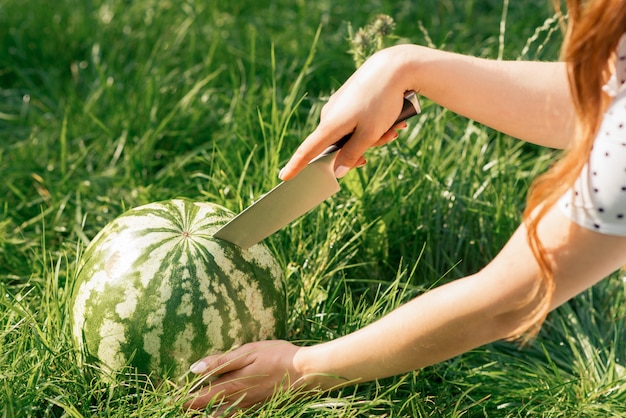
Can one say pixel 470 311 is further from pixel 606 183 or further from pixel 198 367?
pixel 198 367

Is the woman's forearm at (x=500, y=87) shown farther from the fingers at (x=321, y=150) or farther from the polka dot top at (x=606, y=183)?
the polka dot top at (x=606, y=183)

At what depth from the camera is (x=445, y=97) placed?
6.93ft

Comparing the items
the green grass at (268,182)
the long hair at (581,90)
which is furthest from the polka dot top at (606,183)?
the green grass at (268,182)

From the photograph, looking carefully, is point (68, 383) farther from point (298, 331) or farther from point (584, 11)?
point (584, 11)

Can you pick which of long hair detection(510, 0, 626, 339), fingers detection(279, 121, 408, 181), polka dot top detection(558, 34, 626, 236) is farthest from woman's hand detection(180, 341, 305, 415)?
polka dot top detection(558, 34, 626, 236)

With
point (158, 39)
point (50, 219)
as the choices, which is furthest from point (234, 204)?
point (158, 39)

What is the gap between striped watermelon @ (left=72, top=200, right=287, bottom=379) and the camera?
6.20 feet

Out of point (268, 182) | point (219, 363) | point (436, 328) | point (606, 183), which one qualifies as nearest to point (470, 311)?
point (436, 328)

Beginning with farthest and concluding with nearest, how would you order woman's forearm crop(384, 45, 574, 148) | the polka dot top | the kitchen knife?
woman's forearm crop(384, 45, 574, 148) < the kitchen knife < the polka dot top

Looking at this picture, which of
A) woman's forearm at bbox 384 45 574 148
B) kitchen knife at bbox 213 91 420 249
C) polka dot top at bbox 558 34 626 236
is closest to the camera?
polka dot top at bbox 558 34 626 236

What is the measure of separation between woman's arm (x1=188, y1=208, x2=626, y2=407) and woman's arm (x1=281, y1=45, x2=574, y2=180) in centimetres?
42

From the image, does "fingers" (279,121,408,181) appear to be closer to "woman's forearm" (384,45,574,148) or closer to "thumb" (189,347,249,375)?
"woman's forearm" (384,45,574,148)

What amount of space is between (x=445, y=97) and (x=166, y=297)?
0.88m

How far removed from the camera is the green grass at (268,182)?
209 centimetres
